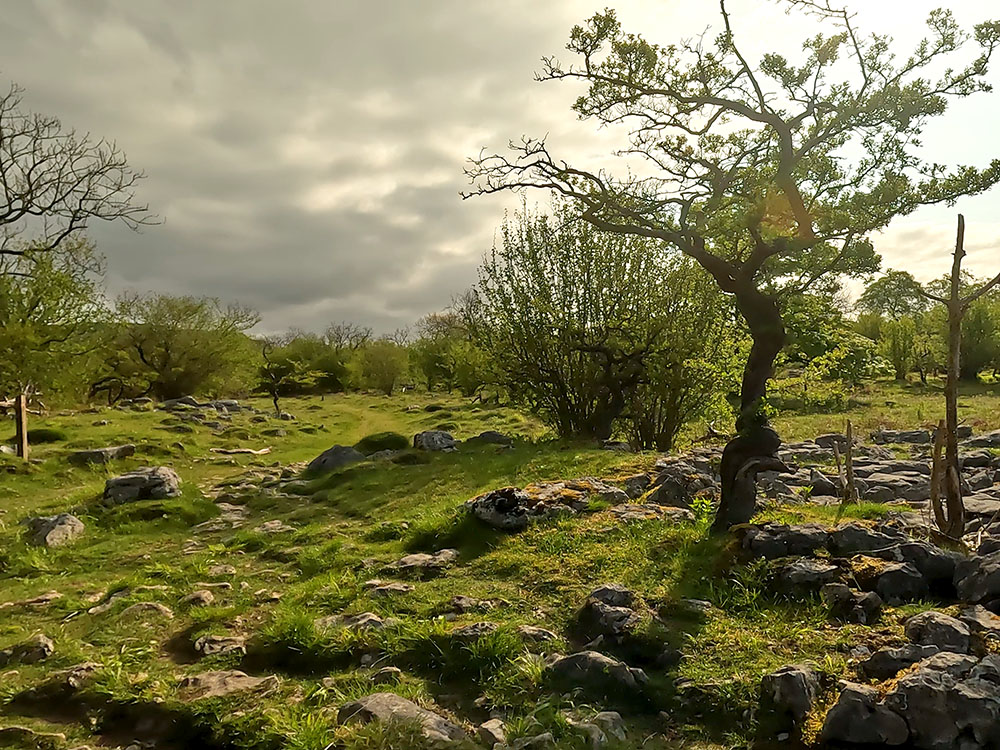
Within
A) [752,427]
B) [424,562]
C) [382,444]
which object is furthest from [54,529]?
[752,427]

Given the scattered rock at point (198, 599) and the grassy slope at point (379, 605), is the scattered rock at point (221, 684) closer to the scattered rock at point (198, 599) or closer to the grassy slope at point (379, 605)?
the grassy slope at point (379, 605)

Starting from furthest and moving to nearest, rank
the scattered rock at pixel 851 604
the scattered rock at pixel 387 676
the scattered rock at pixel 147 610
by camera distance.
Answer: the scattered rock at pixel 147 610, the scattered rock at pixel 851 604, the scattered rock at pixel 387 676

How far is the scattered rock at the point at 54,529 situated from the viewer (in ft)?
35.6

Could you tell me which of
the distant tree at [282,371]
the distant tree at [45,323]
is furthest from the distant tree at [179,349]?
the distant tree at [45,323]

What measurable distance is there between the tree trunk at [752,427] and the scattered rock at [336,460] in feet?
39.0

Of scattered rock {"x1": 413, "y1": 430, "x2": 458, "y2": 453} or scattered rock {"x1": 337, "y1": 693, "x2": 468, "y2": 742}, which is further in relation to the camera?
scattered rock {"x1": 413, "y1": 430, "x2": 458, "y2": 453}

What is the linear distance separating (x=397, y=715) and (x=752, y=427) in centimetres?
601

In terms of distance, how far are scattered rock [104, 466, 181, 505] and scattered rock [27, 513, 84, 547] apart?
4.82ft

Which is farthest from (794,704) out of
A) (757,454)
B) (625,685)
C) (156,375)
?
(156,375)

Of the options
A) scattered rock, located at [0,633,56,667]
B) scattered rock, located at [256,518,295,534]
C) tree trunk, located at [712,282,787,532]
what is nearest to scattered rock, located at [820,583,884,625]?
tree trunk, located at [712,282,787,532]

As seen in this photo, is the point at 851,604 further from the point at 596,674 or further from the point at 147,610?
the point at 147,610

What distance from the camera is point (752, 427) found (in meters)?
8.64

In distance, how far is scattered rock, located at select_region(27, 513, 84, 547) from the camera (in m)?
10.9

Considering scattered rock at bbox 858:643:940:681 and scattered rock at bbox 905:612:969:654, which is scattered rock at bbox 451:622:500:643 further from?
scattered rock at bbox 905:612:969:654
